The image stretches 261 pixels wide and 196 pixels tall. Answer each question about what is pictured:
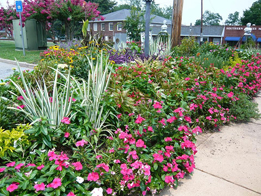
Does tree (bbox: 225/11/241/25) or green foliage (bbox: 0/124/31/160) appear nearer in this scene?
green foliage (bbox: 0/124/31/160)

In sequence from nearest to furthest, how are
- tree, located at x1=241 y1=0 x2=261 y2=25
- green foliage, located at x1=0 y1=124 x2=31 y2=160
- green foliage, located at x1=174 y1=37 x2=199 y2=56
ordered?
green foliage, located at x1=0 y1=124 x2=31 y2=160 → green foliage, located at x1=174 y1=37 x2=199 y2=56 → tree, located at x1=241 y1=0 x2=261 y2=25

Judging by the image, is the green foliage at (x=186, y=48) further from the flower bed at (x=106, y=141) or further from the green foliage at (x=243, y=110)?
the flower bed at (x=106, y=141)

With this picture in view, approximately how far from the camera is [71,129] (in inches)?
83.9

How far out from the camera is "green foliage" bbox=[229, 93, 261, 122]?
349 cm

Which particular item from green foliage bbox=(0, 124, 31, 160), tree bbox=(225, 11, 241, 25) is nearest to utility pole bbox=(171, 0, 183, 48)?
green foliage bbox=(0, 124, 31, 160)

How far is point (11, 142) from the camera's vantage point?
72.5 inches

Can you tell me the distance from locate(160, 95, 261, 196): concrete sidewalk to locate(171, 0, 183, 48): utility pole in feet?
17.9

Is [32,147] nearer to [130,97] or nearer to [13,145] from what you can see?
[13,145]

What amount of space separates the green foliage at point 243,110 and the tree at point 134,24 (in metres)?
7.44

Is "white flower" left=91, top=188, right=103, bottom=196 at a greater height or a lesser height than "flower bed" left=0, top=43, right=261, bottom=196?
lesser

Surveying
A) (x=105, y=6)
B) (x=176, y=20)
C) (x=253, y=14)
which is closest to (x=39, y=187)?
(x=176, y=20)

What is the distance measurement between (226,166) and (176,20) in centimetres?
647

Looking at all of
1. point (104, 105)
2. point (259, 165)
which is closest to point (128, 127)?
point (104, 105)

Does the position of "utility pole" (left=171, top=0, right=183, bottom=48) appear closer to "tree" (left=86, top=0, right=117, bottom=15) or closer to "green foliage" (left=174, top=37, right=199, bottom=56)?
"green foliage" (left=174, top=37, right=199, bottom=56)
